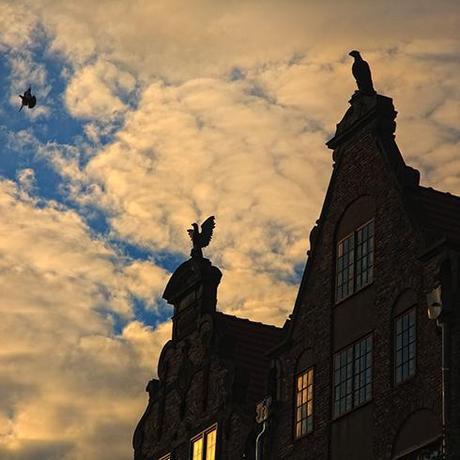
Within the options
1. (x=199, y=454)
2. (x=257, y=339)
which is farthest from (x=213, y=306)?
(x=199, y=454)

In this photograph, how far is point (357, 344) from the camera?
3488 cm

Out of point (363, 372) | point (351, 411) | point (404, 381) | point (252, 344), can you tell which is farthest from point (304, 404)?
point (252, 344)

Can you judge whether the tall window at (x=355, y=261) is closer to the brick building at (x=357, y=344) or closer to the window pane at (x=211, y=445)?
the brick building at (x=357, y=344)

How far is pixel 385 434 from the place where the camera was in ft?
106

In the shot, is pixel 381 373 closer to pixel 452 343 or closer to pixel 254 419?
pixel 452 343

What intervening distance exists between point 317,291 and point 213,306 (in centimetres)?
742

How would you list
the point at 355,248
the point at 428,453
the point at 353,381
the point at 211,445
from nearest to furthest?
the point at 428,453 < the point at 353,381 < the point at 355,248 < the point at 211,445

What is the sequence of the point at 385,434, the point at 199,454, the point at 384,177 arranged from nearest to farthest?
the point at 385,434 → the point at 384,177 → the point at 199,454

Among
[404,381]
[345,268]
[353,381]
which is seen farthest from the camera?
[345,268]

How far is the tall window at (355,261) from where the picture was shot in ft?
116

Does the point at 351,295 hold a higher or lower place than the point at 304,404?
higher

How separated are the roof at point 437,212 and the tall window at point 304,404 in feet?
18.3

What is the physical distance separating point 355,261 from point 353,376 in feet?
10.5

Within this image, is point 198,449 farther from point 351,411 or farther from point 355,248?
point 355,248
